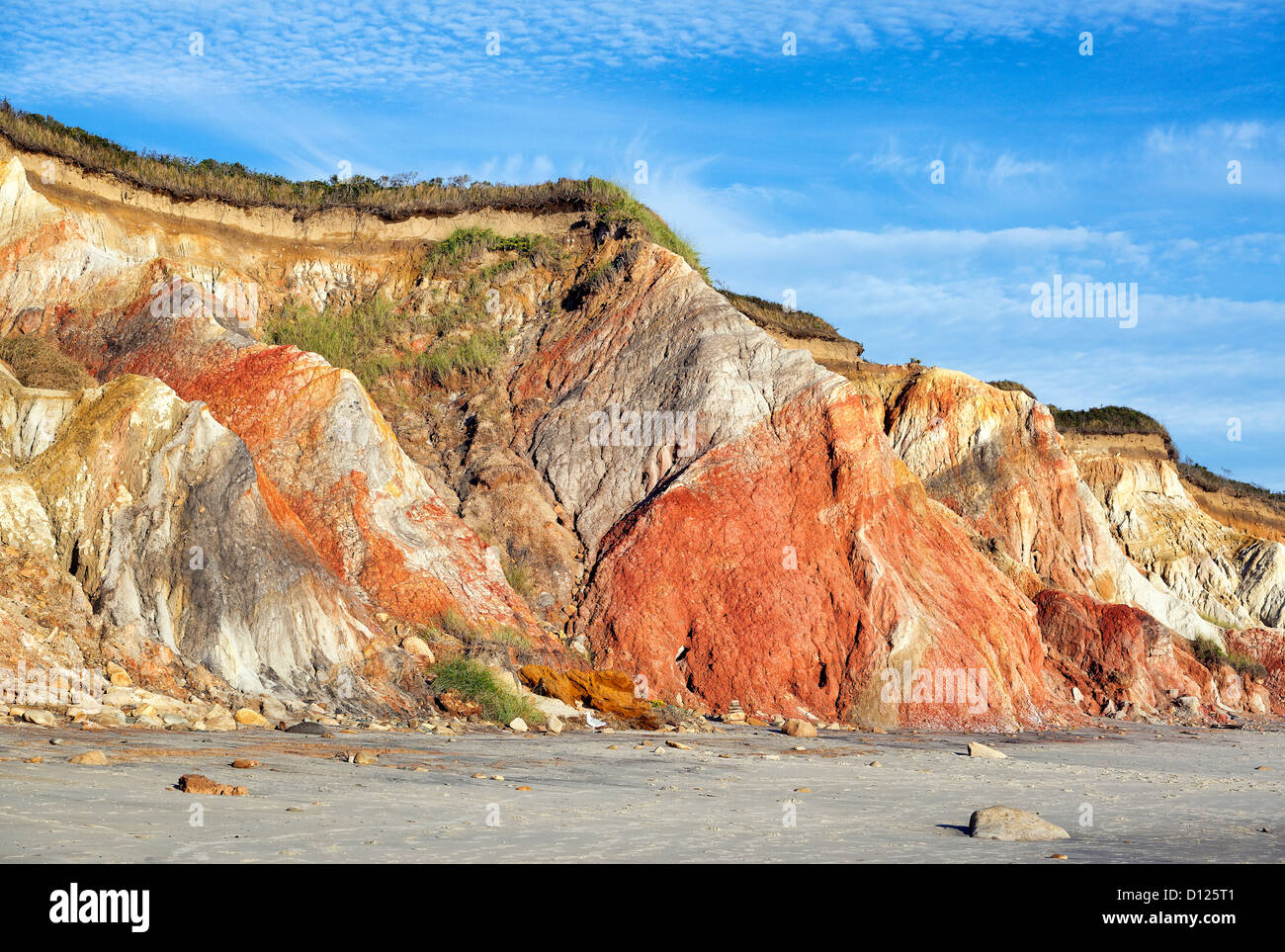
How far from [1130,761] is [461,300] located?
2176 centimetres

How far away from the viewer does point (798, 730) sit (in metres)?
19.9

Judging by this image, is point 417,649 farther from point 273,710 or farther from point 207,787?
point 207,787

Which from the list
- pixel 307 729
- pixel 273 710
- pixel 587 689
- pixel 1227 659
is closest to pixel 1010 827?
pixel 307 729

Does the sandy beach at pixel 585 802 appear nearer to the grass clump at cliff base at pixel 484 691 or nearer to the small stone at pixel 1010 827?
the small stone at pixel 1010 827

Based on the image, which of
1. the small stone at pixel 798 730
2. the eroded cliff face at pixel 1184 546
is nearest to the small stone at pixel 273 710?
the small stone at pixel 798 730

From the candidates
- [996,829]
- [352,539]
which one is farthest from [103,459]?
[996,829]

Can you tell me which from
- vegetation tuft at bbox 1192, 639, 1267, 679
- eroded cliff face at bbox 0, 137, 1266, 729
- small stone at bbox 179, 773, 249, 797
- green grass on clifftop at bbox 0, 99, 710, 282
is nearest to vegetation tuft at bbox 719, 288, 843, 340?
green grass on clifftop at bbox 0, 99, 710, 282

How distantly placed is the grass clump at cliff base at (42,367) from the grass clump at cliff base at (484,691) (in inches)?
344

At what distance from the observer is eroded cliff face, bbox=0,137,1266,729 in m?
18.3

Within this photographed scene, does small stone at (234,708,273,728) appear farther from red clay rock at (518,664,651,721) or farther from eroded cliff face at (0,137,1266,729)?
red clay rock at (518,664,651,721)

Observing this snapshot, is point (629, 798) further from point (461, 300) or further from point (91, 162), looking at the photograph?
point (91, 162)

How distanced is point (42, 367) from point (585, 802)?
16071mm

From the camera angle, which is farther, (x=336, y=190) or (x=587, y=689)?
(x=336, y=190)

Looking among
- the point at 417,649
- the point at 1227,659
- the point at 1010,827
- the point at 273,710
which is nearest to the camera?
the point at 1010,827
